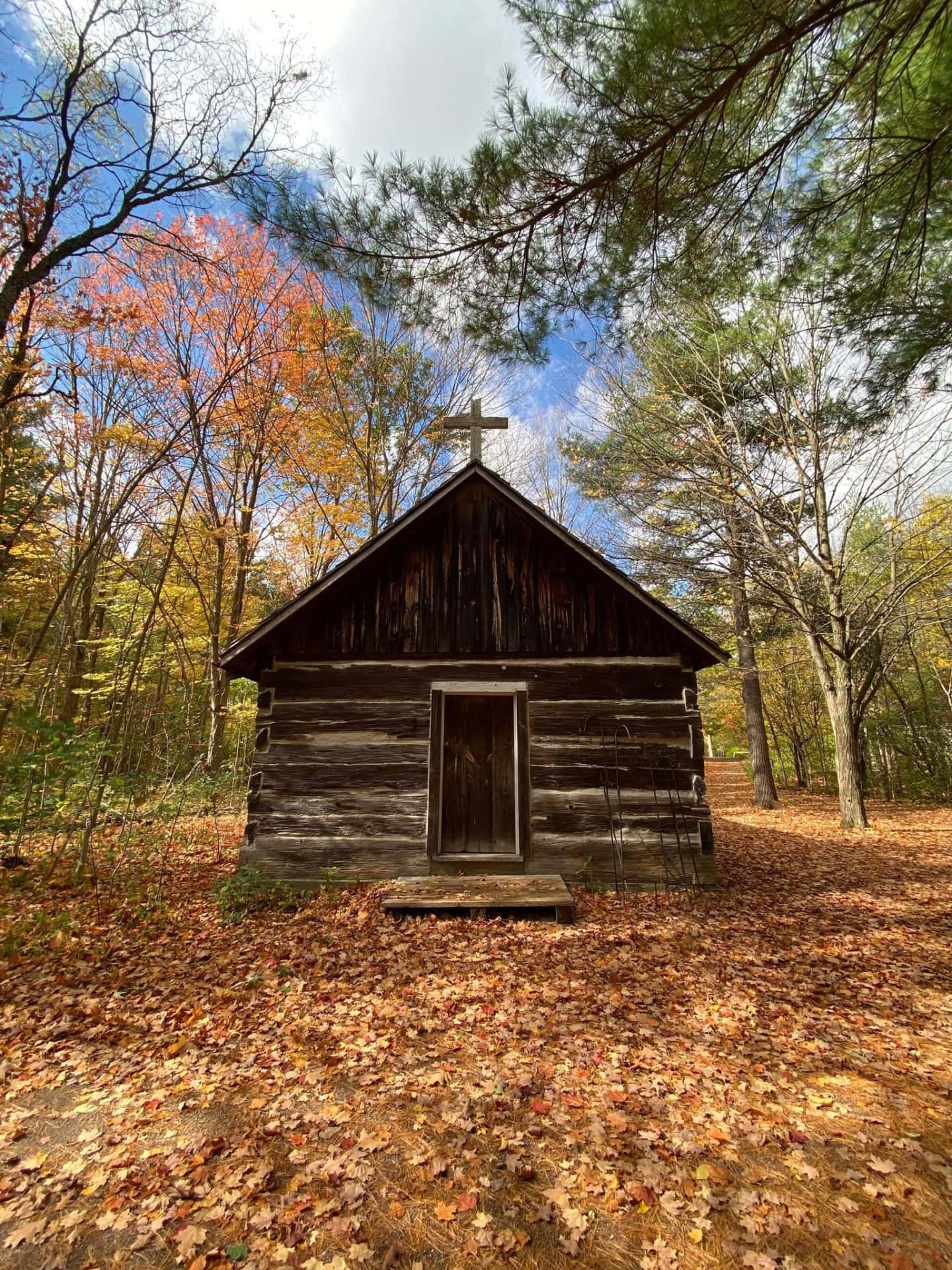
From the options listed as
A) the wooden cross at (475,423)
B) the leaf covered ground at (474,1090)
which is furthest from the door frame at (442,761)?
the wooden cross at (475,423)

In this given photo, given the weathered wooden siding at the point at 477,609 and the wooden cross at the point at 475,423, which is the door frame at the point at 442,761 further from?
the wooden cross at the point at 475,423

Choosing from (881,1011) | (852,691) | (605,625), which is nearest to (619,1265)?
(881,1011)

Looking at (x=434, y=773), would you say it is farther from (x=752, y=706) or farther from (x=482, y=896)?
(x=752, y=706)

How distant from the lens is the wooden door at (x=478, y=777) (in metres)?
9.98

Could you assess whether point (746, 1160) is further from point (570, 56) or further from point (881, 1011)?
point (570, 56)

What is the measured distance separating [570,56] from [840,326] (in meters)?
3.85

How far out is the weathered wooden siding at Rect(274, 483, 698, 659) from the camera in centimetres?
813

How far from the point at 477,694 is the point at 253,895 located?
3.97 metres

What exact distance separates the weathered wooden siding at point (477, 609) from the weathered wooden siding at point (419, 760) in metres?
0.24

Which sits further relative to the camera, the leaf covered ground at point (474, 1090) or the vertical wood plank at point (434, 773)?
the vertical wood plank at point (434, 773)

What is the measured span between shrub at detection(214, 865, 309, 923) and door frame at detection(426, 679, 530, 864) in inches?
73.8

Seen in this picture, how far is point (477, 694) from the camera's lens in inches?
321

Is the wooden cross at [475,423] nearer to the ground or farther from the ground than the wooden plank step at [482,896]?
farther from the ground

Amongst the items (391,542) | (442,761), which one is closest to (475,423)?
(391,542)
